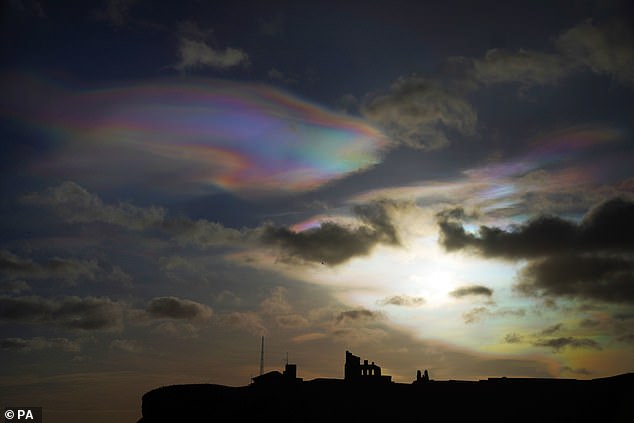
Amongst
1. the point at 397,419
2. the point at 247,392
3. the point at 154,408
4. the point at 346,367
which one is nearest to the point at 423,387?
the point at 397,419

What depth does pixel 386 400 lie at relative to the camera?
191ft

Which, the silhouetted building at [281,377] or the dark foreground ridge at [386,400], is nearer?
the dark foreground ridge at [386,400]

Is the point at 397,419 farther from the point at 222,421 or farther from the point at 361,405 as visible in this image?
the point at 222,421

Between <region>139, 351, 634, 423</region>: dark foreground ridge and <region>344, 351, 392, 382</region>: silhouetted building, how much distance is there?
93 mm

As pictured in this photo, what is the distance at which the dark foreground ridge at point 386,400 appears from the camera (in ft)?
172

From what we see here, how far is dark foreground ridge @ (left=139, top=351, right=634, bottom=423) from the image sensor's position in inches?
2066

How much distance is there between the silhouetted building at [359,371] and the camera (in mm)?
60500

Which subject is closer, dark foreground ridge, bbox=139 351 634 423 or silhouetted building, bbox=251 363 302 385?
dark foreground ridge, bbox=139 351 634 423

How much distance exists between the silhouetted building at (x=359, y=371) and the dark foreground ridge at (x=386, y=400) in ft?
0.30

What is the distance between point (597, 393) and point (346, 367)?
860 inches

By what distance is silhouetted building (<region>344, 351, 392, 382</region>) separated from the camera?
60500mm

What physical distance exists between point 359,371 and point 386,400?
4395mm

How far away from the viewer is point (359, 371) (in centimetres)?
6159

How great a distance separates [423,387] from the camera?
58.1m
